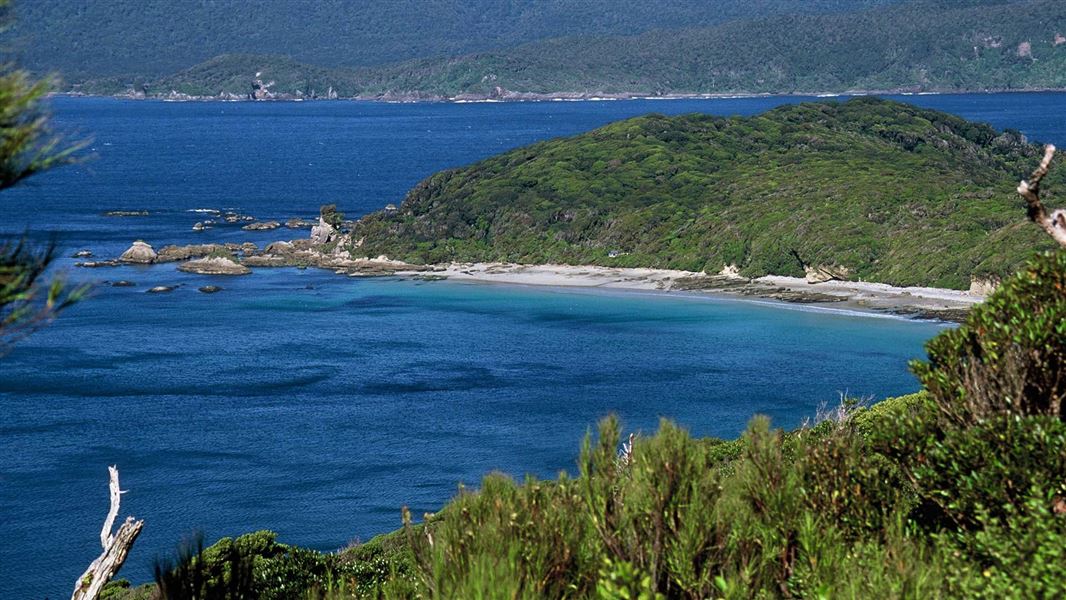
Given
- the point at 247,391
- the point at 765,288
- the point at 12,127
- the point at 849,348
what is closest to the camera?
the point at 12,127

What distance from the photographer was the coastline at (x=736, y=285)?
9108 centimetres

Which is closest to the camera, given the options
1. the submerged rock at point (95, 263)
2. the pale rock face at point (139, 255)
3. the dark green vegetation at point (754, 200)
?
the dark green vegetation at point (754, 200)

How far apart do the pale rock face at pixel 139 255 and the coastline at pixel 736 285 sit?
2281 cm

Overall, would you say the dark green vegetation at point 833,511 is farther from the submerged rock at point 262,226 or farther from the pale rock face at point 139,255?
the submerged rock at point 262,226

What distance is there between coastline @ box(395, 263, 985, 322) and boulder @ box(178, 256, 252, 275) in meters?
14.1

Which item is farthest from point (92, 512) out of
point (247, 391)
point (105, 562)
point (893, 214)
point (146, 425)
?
point (893, 214)

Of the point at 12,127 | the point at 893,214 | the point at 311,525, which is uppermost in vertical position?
the point at 12,127

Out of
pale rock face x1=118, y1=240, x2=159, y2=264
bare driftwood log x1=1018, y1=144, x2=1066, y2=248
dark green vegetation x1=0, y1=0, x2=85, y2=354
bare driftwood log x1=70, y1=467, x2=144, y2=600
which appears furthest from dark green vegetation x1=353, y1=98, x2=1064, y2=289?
dark green vegetation x1=0, y1=0, x2=85, y2=354

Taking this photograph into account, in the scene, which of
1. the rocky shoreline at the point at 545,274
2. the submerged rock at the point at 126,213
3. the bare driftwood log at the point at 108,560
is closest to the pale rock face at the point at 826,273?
the rocky shoreline at the point at 545,274

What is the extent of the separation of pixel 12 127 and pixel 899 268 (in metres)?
94.6

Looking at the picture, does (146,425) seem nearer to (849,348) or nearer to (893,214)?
(849,348)

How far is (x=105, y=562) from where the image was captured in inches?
568

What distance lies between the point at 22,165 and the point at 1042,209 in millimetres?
11609

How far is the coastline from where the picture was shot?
299 feet
